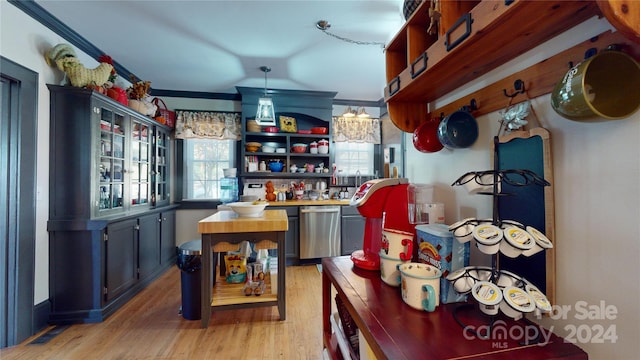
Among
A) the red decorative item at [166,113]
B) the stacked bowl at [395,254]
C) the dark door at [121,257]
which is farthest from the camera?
the red decorative item at [166,113]

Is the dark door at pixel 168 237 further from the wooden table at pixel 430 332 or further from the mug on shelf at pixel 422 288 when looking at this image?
the mug on shelf at pixel 422 288

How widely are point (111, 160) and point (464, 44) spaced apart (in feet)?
9.91

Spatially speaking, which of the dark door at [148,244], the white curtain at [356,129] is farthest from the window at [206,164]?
the white curtain at [356,129]

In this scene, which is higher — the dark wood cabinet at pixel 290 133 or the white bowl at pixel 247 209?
the dark wood cabinet at pixel 290 133

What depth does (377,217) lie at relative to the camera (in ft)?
4.08

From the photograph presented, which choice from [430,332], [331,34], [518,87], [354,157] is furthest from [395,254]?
A: [354,157]

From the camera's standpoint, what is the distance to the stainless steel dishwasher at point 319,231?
3662 millimetres

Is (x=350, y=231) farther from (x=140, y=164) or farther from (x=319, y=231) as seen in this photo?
(x=140, y=164)

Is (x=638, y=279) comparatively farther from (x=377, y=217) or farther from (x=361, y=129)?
(x=361, y=129)

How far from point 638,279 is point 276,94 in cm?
386

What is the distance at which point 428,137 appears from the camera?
124 cm

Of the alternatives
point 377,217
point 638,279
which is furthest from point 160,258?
point 638,279

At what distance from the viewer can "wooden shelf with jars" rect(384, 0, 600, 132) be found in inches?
24.5

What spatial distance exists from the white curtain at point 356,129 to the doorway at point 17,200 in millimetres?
3361
